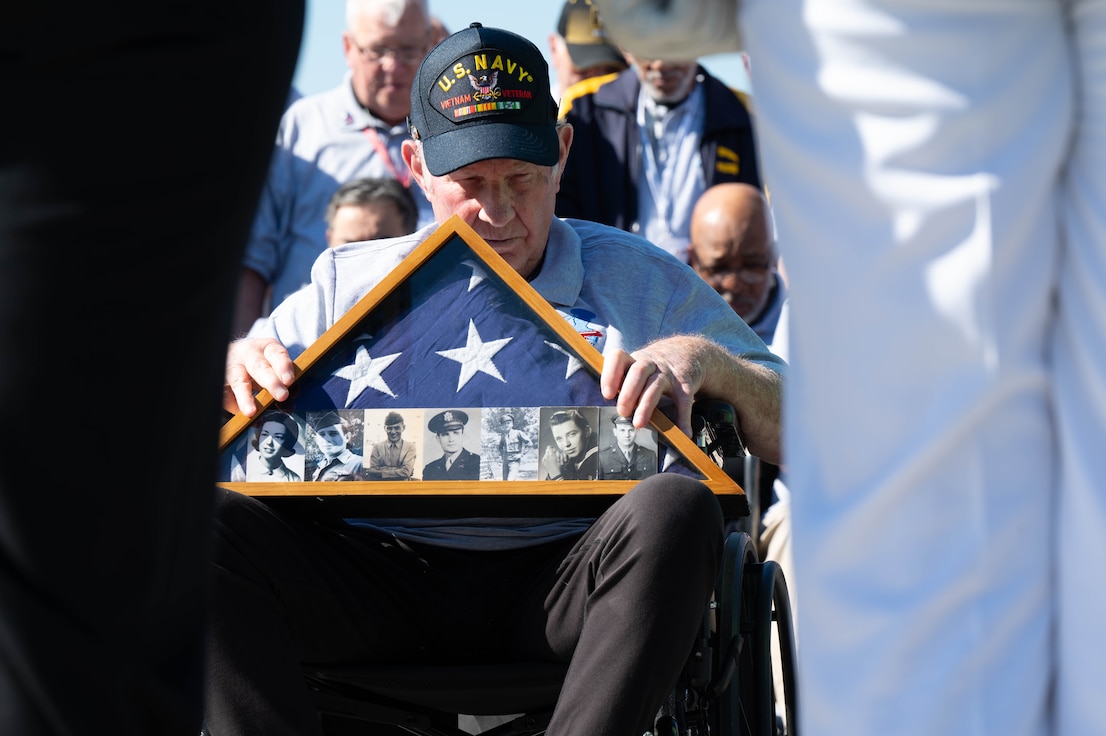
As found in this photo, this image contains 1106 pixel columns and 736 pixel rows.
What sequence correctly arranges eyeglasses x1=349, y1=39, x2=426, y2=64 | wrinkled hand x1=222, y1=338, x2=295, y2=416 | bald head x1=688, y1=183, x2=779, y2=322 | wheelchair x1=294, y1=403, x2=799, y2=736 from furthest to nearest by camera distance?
1. eyeglasses x1=349, y1=39, x2=426, y2=64
2. bald head x1=688, y1=183, x2=779, y2=322
3. wrinkled hand x1=222, y1=338, x2=295, y2=416
4. wheelchair x1=294, y1=403, x2=799, y2=736

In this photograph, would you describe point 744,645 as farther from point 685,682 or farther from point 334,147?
point 334,147

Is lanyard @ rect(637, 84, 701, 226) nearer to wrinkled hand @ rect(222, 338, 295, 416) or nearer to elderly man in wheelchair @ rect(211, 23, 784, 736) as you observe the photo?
elderly man in wheelchair @ rect(211, 23, 784, 736)

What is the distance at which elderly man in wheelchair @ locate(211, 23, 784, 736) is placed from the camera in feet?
A: 8.41

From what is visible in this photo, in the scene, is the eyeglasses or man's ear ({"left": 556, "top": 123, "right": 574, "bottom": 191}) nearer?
man's ear ({"left": 556, "top": 123, "right": 574, "bottom": 191})

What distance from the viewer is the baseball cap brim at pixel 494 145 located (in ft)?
11.5

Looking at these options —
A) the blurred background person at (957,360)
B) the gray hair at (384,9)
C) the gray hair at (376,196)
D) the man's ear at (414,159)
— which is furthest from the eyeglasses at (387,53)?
the blurred background person at (957,360)

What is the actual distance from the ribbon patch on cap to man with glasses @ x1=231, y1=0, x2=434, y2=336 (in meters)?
2.44

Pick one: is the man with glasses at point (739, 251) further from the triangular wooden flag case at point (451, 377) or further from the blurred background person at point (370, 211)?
the triangular wooden flag case at point (451, 377)

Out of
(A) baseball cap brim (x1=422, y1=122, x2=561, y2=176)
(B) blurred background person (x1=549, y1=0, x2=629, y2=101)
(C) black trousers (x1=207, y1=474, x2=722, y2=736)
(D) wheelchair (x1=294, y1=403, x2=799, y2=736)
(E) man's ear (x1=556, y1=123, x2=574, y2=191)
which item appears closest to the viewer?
(C) black trousers (x1=207, y1=474, x2=722, y2=736)

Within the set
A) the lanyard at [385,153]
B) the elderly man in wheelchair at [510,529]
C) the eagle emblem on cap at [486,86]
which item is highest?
the lanyard at [385,153]

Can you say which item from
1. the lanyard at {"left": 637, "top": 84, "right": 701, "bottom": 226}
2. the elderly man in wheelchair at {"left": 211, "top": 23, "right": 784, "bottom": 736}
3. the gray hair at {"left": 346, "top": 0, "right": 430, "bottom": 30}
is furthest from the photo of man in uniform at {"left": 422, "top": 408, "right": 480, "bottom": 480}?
the gray hair at {"left": 346, "top": 0, "right": 430, "bottom": 30}

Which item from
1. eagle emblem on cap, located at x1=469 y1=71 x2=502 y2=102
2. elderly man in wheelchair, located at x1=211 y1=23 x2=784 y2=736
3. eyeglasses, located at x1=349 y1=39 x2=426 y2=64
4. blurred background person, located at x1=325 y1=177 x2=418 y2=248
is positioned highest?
eyeglasses, located at x1=349 y1=39 x2=426 y2=64

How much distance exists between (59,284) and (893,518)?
0.80m

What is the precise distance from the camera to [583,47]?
23.6 ft
